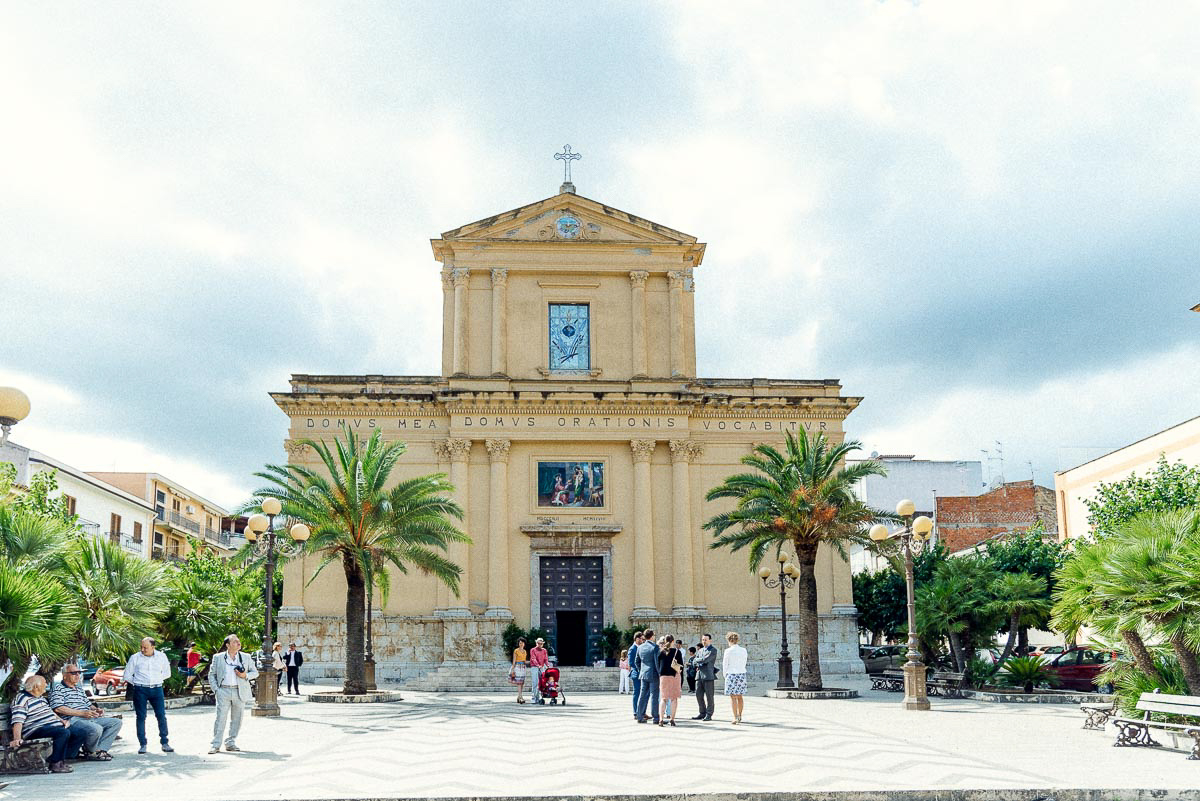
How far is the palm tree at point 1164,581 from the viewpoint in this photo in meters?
13.3

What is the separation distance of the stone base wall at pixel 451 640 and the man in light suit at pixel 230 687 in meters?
17.9

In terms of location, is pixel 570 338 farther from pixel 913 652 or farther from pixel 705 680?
pixel 705 680

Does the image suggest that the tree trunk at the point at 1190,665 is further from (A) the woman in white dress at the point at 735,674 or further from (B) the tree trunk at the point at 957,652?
(B) the tree trunk at the point at 957,652

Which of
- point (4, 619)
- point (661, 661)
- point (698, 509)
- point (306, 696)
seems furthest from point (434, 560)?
point (4, 619)

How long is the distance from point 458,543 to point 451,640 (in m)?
2.93

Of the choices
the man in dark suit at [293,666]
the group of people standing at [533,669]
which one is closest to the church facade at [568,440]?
the man in dark suit at [293,666]

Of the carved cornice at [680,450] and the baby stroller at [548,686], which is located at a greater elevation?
the carved cornice at [680,450]

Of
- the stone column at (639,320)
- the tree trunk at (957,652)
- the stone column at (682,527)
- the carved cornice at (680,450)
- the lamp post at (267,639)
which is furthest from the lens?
the stone column at (639,320)

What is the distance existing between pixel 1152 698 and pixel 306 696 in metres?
19.1

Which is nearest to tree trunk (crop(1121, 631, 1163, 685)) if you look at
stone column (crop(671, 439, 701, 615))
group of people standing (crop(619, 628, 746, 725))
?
group of people standing (crop(619, 628, 746, 725))

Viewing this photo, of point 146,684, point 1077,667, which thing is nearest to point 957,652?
point 1077,667

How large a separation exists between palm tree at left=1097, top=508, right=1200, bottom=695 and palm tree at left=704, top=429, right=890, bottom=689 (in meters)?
11.3

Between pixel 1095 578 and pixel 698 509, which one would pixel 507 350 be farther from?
pixel 1095 578

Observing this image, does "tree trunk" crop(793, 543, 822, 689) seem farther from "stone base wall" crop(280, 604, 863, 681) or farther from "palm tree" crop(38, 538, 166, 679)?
"palm tree" crop(38, 538, 166, 679)
